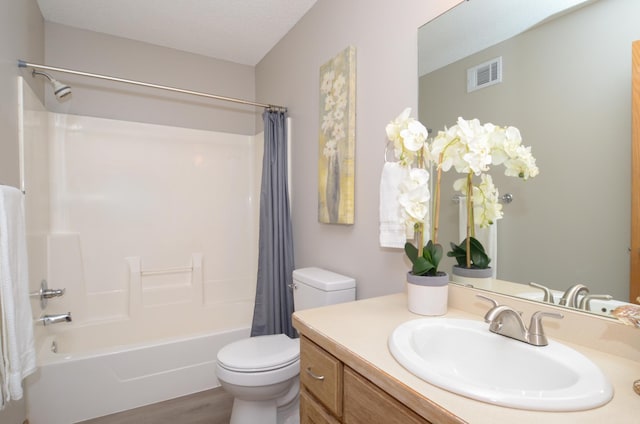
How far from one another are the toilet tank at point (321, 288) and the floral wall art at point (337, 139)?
1.01ft

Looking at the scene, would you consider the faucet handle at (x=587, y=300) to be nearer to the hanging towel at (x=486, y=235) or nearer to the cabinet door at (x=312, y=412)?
the hanging towel at (x=486, y=235)

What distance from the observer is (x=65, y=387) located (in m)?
1.78

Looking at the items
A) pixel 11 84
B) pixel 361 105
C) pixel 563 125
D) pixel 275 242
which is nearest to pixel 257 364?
pixel 275 242

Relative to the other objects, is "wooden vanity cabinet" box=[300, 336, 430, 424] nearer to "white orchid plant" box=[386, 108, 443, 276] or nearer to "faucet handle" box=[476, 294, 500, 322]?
"faucet handle" box=[476, 294, 500, 322]

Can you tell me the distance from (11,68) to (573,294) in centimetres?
251

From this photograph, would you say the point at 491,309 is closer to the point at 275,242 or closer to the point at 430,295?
the point at 430,295

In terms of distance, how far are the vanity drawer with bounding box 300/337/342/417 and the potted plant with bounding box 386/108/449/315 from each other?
38cm

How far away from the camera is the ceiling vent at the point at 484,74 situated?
3.66ft

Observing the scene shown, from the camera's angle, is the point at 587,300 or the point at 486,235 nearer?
the point at 587,300

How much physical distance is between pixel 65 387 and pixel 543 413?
2.24 metres

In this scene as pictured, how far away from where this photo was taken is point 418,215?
1087 millimetres

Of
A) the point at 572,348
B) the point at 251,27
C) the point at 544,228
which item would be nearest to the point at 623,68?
the point at 544,228

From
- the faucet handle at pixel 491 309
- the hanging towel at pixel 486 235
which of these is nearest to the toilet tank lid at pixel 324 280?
the hanging towel at pixel 486 235

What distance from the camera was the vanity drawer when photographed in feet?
2.93
